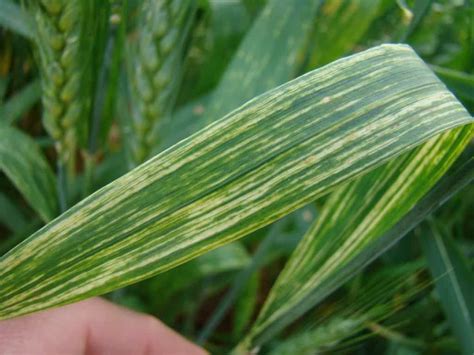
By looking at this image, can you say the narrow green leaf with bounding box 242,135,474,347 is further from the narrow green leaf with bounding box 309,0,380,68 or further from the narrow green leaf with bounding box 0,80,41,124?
the narrow green leaf with bounding box 0,80,41,124

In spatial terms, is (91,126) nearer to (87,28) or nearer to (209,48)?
(87,28)

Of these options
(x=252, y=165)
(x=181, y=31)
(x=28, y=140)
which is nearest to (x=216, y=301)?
(x=28, y=140)

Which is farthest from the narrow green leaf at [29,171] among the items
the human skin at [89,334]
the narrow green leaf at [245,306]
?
the narrow green leaf at [245,306]

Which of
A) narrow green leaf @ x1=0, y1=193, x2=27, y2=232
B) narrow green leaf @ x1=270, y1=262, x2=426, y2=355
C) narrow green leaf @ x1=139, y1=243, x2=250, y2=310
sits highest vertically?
narrow green leaf @ x1=0, y1=193, x2=27, y2=232

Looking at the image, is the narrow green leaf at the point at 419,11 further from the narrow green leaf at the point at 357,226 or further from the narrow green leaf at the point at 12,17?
the narrow green leaf at the point at 12,17

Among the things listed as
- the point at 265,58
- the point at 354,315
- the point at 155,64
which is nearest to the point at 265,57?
the point at 265,58

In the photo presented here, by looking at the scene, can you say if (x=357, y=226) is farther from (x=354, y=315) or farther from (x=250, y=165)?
(x=250, y=165)

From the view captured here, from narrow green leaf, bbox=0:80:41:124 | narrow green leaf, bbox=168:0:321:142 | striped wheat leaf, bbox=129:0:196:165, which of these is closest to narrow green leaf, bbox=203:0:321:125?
narrow green leaf, bbox=168:0:321:142
